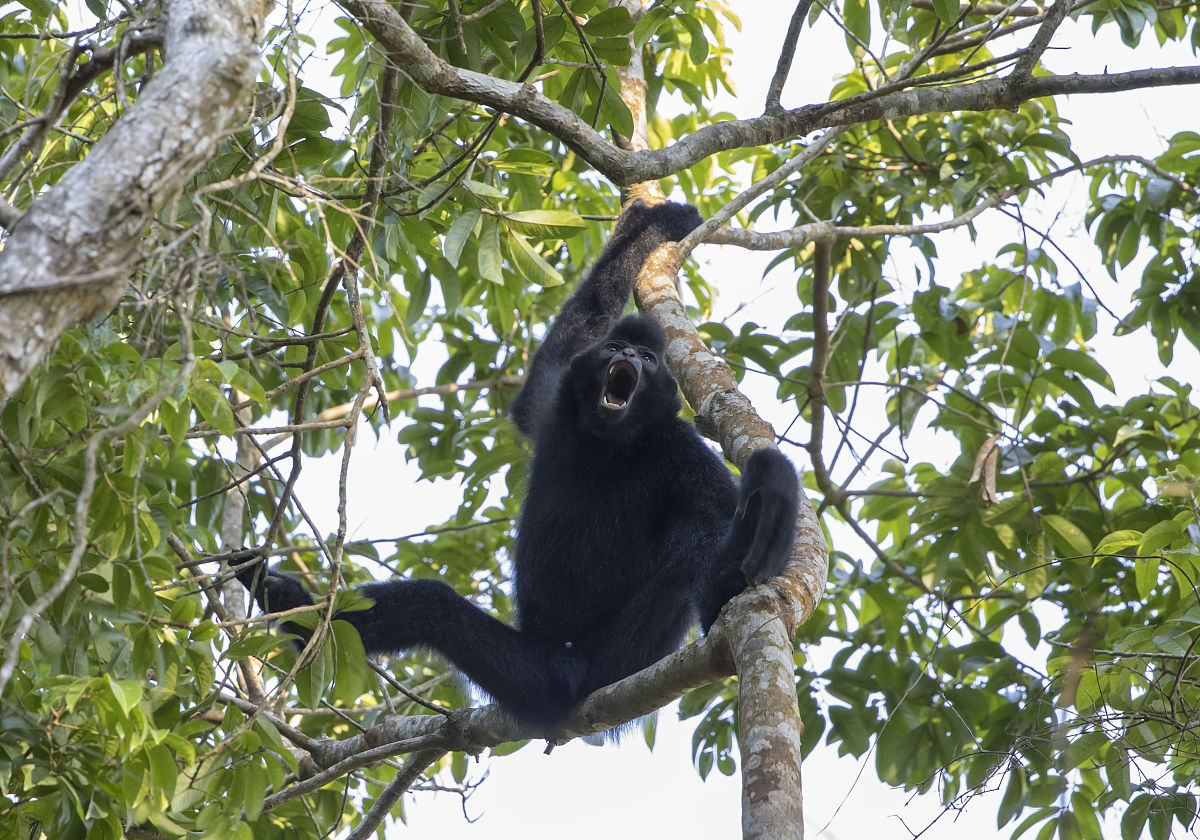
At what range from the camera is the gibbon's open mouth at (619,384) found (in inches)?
229

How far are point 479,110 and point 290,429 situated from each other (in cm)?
350

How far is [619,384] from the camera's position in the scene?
5.90m

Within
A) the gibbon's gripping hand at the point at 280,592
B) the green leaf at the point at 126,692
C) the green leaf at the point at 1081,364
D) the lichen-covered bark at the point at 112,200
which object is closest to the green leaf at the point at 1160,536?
the green leaf at the point at 1081,364

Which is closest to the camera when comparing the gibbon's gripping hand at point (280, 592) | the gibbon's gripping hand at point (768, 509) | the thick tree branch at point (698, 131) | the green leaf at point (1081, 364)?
the thick tree branch at point (698, 131)

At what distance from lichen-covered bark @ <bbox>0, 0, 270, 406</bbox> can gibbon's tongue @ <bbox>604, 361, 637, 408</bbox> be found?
12.3 feet

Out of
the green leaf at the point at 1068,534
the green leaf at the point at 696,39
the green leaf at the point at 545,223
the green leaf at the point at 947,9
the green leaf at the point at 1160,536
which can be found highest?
the green leaf at the point at 696,39

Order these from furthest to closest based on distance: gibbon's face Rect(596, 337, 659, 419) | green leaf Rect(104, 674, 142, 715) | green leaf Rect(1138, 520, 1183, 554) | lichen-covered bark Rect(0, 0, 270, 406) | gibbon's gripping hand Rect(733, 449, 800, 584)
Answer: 1. gibbon's face Rect(596, 337, 659, 419)
2. green leaf Rect(1138, 520, 1183, 554)
3. gibbon's gripping hand Rect(733, 449, 800, 584)
4. green leaf Rect(104, 674, 142, 715)
5. lichen-covered bark Rect(0, 0, 270, 406)

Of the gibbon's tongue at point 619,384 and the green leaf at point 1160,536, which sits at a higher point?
the gibbon's tongue at point 619,384

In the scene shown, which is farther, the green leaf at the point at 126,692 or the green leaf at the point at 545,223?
A: the green leaf at the point at 545,223

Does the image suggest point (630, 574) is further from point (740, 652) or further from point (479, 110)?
point (479, 110)

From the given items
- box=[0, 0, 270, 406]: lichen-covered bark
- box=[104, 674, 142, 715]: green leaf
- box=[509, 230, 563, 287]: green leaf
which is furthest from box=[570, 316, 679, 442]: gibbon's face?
box=[0, 0, 270, 406]: lichen-covered bark

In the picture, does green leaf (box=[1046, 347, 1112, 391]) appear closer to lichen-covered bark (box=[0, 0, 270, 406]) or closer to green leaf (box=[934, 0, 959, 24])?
green leaf (box=[934, 0, 959, 24])

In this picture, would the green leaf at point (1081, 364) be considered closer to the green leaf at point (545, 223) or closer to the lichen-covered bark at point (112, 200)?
the green leaf at point (545, 223)

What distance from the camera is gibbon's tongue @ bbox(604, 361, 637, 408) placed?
5820 mm
